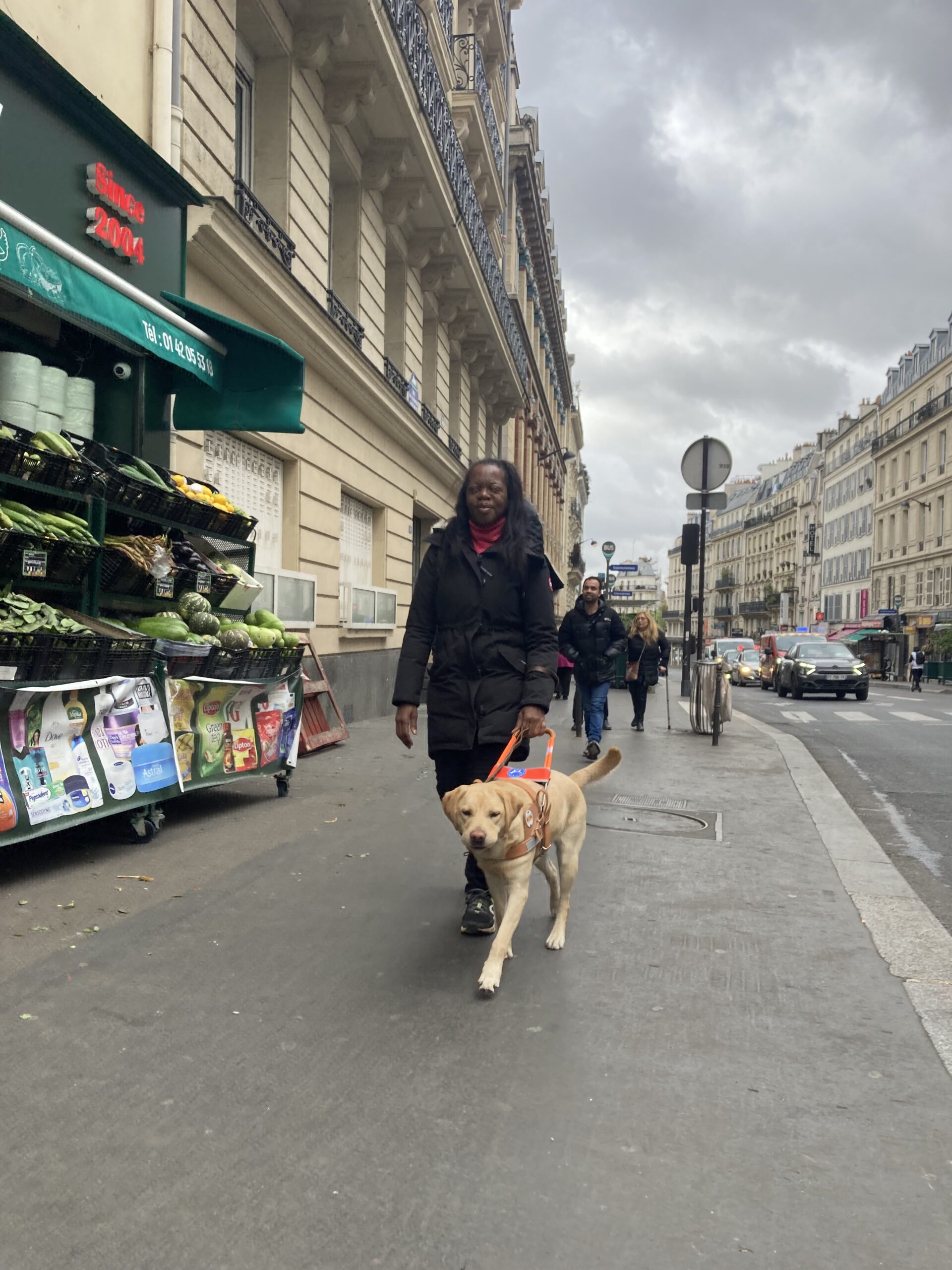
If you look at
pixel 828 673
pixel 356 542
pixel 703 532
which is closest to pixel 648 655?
pixel 703 532

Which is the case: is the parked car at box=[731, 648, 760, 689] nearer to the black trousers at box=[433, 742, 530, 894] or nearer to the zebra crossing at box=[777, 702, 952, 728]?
the zebra crossing at box=[777, 702, 952, 728]

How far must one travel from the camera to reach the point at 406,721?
15.2ft

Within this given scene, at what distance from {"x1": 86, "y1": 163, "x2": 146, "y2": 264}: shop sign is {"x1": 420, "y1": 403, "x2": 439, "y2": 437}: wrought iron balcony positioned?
10.7 m

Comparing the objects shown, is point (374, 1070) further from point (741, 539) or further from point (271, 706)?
point (741, 539)

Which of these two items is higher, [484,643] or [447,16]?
[447,16]

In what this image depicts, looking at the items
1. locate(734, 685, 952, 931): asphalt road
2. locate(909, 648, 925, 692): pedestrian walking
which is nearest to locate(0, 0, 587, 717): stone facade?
locate(734, 685, 952, 931): asphalt road

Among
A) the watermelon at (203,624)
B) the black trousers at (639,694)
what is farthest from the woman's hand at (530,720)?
the black trousers at (639,694)

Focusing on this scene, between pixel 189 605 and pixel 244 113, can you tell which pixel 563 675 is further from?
pixel 189 605

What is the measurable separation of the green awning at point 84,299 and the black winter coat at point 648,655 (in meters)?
7.96

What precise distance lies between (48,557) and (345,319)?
942 cm

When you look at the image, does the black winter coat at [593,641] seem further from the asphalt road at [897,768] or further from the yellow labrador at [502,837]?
the yellow labrador at [502,837]

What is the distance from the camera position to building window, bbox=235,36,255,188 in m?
11.4

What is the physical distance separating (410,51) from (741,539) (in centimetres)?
11275

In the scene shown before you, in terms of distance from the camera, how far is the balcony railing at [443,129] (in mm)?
14625
